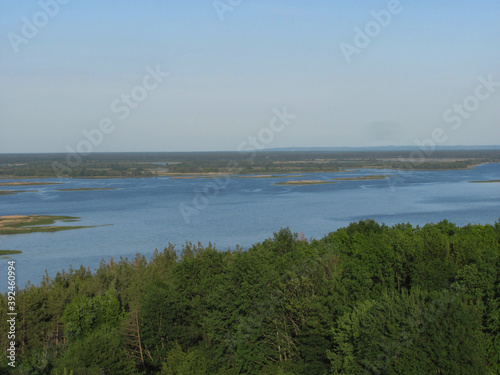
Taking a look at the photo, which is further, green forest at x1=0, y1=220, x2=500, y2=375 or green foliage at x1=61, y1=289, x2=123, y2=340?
green foliage at x1=61, y1=289, x2=123, y2=340

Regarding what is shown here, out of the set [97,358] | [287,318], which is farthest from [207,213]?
[97,358]

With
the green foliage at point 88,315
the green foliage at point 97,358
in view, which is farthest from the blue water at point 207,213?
the green foliage at point 97,358

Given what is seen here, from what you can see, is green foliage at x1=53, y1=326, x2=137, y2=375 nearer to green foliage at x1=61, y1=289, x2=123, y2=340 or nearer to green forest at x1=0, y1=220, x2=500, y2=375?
green forest at x1=0, y1=220, x2=500, y2=375

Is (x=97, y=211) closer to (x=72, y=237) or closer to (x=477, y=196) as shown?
(x=72, y=237)

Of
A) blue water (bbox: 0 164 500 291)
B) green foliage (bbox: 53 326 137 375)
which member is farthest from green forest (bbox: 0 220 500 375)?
blue water (bbox: 0 164 500 291)

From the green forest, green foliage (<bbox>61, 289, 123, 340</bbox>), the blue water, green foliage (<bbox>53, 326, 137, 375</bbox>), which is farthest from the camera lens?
the blue water

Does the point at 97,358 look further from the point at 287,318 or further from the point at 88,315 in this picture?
the point at 287,318
